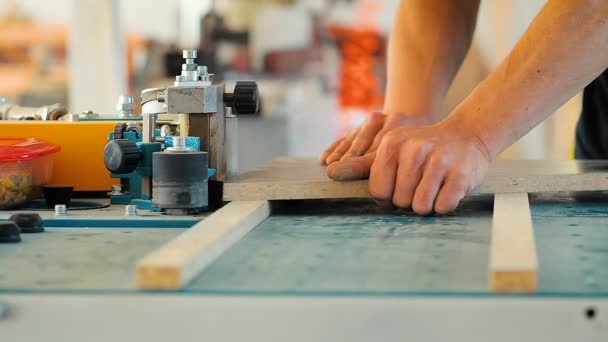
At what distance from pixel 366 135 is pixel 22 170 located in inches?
24.2

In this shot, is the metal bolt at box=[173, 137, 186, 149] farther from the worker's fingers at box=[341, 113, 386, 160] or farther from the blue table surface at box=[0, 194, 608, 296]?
the worker's fingers at box=[341, 113, 386, 160]

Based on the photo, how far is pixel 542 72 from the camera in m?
1.27

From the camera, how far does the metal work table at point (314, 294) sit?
774mm

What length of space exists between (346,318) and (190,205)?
538 millimetres

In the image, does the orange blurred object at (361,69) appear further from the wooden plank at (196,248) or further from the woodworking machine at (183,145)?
the wooden plank at (196,248)

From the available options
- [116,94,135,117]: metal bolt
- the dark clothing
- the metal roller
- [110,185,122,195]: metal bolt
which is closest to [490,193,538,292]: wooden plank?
the metal roller

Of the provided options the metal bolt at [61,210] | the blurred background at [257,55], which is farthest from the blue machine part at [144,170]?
the blurred background at [257,55]

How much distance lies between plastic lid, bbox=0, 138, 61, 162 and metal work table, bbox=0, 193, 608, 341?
31cm

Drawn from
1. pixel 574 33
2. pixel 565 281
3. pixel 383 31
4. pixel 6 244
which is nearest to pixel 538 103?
pixel 574 33

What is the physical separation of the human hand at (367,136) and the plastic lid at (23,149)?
0.51m

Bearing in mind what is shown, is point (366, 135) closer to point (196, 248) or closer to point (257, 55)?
point (196, 248)

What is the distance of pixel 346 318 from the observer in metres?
0.79

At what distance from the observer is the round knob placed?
1.42 meters

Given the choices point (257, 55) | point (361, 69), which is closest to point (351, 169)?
point (361, 69)
